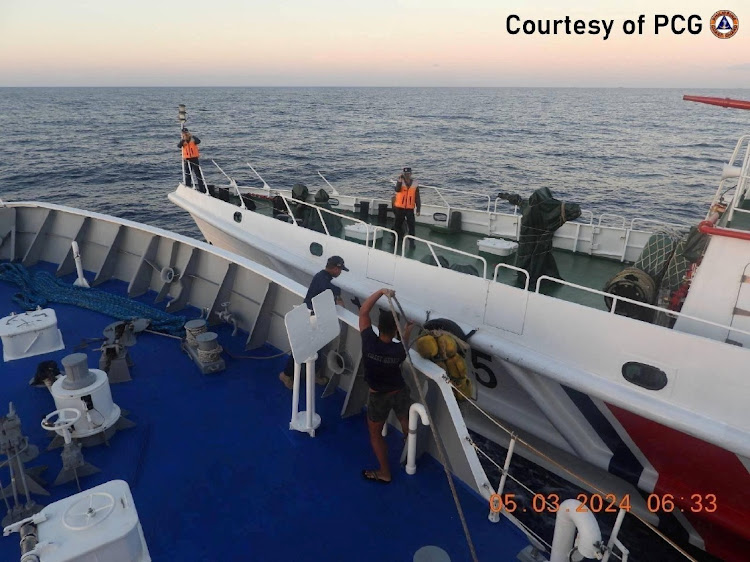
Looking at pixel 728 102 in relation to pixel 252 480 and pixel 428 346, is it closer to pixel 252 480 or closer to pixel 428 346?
pixel 428 346

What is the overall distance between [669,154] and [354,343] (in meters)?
35.5

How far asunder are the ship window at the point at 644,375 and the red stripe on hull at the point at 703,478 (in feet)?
1.20

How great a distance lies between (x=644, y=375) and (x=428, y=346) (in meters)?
3.03

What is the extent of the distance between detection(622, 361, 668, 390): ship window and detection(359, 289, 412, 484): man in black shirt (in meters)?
3.10

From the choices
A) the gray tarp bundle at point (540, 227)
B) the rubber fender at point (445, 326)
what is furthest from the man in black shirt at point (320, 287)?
the gray tarp bundle at point (540, 227)

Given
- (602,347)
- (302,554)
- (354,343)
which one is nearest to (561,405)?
(602,347)

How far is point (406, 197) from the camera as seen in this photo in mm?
8602

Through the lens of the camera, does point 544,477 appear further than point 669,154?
No

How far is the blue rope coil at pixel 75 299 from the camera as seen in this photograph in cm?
605

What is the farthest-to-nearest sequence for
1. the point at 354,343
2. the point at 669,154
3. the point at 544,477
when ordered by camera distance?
the point at 669,154 → the point at 544,477 → the point at 354,343

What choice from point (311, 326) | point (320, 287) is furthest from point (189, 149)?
point (311, 326)

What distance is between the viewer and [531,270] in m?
7.23

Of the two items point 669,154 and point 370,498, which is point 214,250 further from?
point 669,154

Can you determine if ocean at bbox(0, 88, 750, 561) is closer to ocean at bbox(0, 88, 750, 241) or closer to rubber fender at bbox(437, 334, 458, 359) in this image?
ocean at bbox(0, 88, 750, 241)
